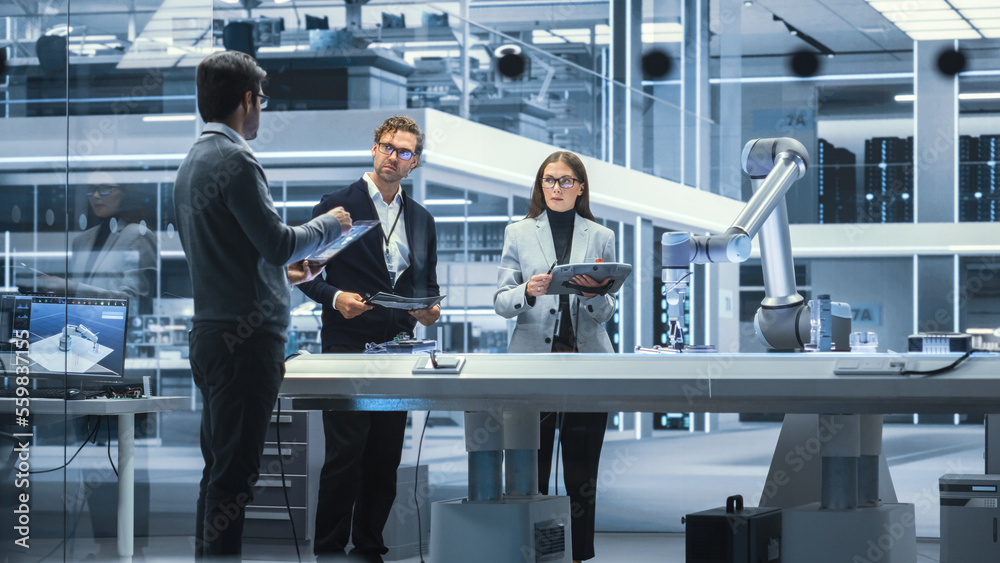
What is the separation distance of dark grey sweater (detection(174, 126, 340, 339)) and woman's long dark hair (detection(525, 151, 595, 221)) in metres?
1.14

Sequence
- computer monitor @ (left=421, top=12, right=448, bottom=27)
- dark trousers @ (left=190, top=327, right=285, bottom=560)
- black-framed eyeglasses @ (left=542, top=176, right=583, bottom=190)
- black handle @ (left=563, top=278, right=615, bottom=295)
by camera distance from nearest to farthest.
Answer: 1. dark trousers @ (left=190, top=327, right=285, bottom=560)
2. black handle @ (left=563, top=278, right=615, bottom=295)
3. black-framed eyeglasses @ (left=542, top=176, right=583, bottom=190)
4. computer monitor @ (left=421, top=12, right=448, bottom=27)

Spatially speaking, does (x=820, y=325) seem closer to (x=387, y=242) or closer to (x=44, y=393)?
(x=387, y=242)

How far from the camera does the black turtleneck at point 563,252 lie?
10.3ft

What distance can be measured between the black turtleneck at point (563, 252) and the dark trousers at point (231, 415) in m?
1.17

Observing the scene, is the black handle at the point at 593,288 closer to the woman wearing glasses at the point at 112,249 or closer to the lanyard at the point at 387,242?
the lanyard at the point at 387,242

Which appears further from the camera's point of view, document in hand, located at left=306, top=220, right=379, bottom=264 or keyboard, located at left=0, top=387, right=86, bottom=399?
keyboard, located at left=0, top=387, right=86, bottom=399

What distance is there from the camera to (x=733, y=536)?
2.50 metres

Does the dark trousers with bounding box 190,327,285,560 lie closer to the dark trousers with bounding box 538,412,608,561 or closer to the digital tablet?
the digital tablet

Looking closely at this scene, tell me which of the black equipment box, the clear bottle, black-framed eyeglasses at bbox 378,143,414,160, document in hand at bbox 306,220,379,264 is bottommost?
the black equipment box

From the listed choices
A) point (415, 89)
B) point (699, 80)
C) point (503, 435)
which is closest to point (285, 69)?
point (415, 89)

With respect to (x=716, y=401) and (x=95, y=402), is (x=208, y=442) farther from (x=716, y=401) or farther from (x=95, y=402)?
(x=95, y=402)

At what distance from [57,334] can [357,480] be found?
990 mm

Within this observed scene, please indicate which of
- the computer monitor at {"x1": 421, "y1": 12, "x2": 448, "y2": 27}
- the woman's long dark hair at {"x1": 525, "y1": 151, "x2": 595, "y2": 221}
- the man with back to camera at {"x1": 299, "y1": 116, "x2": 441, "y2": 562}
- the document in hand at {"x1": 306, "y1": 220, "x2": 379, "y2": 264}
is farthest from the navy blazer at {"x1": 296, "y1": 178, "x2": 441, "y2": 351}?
the computer monitor at {"x1": 421, "y1": 12, "x2": 448, "y2": 27}

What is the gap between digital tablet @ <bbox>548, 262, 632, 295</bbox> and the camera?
2492mm
